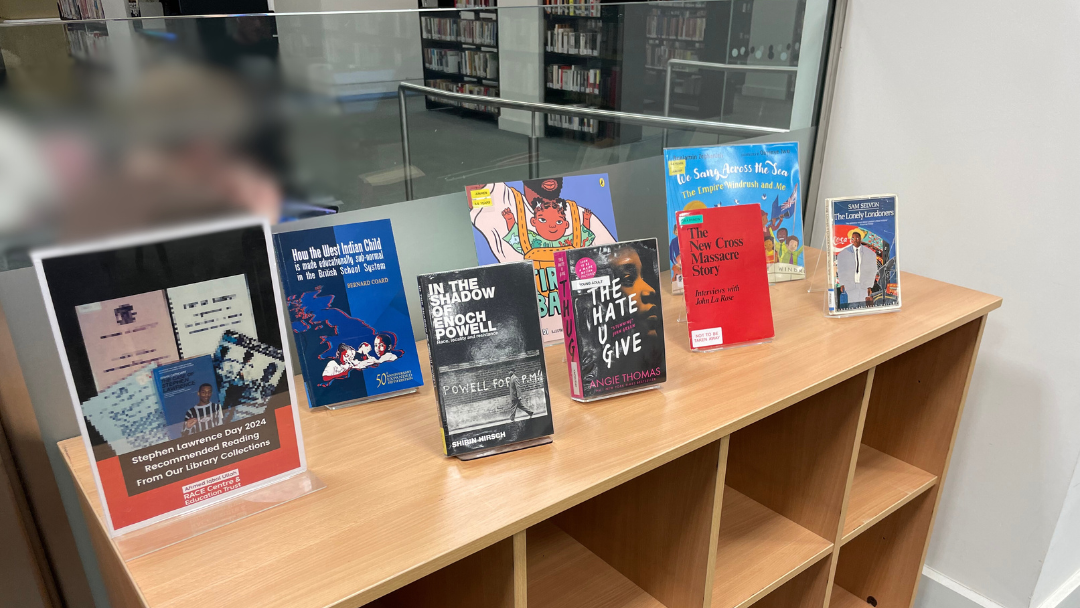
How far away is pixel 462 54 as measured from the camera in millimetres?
1304

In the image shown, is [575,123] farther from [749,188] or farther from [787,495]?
[787,495]

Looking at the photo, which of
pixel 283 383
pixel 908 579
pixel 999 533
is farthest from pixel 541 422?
pixel 999 533

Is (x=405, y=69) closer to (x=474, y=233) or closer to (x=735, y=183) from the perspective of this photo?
(x=474, y=233)

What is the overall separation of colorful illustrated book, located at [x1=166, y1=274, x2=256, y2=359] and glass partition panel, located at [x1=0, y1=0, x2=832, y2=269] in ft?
0.49

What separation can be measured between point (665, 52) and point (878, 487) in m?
1.18

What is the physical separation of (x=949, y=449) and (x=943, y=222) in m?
0.58

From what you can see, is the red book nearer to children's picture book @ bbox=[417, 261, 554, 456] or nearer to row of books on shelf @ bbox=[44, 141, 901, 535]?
row of books on shelf @ bbox=[44, 141, 901, 535]

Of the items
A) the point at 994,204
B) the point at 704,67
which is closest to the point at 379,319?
the point at 704,67

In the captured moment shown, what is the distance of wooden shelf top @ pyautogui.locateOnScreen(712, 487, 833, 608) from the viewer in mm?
1337

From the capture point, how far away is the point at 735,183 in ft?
5.27

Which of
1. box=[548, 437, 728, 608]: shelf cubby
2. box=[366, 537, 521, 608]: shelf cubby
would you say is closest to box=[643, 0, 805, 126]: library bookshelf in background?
box=[548, 437, 728, 608]: shelf cubby

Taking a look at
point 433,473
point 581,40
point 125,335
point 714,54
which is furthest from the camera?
point 714,54

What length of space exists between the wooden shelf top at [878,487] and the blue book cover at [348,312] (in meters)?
1.04

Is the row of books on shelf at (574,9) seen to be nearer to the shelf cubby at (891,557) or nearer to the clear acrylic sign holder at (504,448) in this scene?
the clear acrylic sign holder at (504,448)
